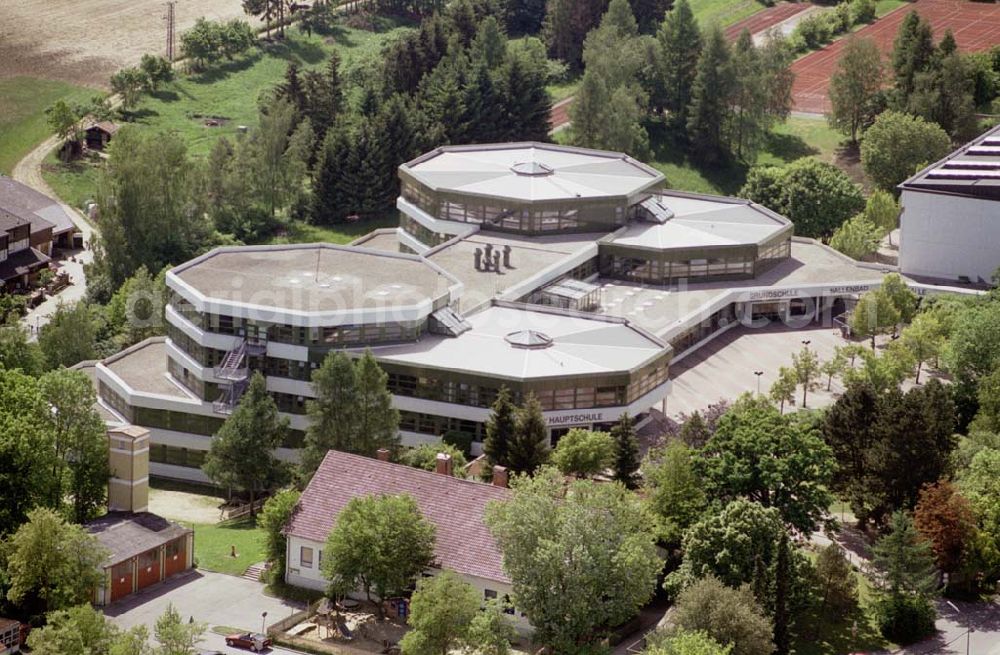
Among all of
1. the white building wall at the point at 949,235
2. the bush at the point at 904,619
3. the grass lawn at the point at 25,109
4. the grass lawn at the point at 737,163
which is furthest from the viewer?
the grass lawn at the point at 25,109

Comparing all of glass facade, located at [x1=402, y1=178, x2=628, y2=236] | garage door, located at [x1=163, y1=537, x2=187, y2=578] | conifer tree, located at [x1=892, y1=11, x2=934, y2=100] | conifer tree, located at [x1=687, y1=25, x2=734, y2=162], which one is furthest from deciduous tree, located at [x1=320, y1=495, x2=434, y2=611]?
conifer tree, located at [x1=892, y1=11, x2=934, y2=100]

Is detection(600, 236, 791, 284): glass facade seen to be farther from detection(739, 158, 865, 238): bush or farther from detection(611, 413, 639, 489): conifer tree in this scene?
detection(611, 413, 639, 489): conifer tree

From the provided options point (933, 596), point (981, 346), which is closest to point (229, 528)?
point (933, 596)

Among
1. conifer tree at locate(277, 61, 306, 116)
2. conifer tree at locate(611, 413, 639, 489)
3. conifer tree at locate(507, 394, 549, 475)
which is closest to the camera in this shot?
conifer tree at locate(611, 413, 639, 489)

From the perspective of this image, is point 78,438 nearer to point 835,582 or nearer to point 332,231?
point 835,582

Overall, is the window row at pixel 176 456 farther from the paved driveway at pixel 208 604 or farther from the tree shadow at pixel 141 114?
the tree shadow at pixel 141 114

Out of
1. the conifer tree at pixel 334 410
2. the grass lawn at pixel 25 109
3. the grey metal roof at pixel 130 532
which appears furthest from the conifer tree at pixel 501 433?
the grass lawn at pixel 25 109
